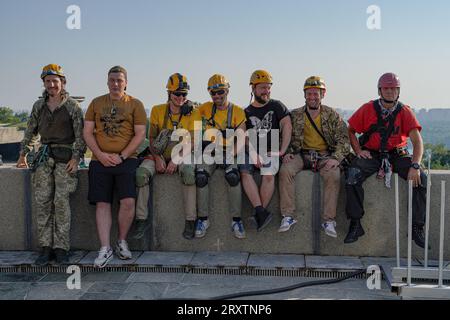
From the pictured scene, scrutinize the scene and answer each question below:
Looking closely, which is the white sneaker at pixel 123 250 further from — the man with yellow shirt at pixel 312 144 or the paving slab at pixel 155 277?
the man with yellow shirt at pixel 312 144

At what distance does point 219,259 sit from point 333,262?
1.28 metres

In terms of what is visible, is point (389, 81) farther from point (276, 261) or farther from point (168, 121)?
point (168, 121)

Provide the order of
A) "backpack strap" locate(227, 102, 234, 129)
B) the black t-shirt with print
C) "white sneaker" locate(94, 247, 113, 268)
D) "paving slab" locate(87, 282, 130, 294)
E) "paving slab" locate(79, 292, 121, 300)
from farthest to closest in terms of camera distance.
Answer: the black t-shirt with print < "backpack strap" locate(227, 102, 234, 129) < "white sneaker" locate(94, 247, 113, 268) < "paving slab" locate(87, 282, 130, 294) < "paving slab" locate(79, 292, 121, 300)

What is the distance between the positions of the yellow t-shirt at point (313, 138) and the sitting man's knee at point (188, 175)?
1.44 m

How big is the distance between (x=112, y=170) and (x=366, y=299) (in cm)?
305

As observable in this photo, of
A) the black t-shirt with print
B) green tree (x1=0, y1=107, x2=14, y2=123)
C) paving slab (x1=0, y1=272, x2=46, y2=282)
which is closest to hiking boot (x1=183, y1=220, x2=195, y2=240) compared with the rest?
the black t-shirt with print

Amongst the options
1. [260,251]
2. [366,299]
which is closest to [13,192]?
[260,251]

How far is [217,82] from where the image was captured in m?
6.38

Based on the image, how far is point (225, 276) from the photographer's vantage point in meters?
5.80

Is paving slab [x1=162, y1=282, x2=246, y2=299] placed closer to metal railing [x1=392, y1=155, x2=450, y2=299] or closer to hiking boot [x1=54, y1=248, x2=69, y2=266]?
hiking boot [x1=54, y1=248, x2=69, y2=266]

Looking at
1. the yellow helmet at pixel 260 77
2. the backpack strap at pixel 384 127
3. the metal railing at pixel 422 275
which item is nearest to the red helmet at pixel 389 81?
the backpack strap at pixel 384 127

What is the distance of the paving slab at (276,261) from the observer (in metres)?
5.88

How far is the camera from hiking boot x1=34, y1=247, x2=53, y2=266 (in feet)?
19.8

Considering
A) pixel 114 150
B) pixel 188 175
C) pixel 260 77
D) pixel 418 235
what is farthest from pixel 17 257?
pixel 418 235
